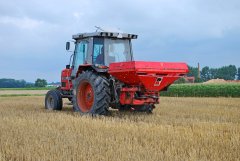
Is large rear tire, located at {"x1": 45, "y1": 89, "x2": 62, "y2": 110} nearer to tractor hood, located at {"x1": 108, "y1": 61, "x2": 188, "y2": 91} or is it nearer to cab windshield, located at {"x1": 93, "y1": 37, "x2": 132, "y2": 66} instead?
cab windshield, located at {"x1": 93, "y1": 37, "x2": 132, "y2": 66}

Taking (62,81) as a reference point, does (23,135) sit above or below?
below

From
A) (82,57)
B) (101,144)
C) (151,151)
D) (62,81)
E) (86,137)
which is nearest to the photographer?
(151,151)

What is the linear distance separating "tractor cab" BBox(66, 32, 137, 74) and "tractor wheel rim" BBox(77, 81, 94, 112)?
1.98ft

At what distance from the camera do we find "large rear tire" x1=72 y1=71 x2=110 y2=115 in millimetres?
9602

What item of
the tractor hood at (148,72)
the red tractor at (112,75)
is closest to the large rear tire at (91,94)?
the red tractor at (112,75)

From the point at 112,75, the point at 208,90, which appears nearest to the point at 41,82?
the point at 208,90

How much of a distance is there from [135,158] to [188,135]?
6.06 feet

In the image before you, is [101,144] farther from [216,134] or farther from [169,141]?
[216,134]

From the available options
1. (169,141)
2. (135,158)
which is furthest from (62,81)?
(135,158)

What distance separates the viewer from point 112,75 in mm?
9609

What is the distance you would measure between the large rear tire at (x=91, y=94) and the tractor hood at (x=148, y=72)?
426 millimetres

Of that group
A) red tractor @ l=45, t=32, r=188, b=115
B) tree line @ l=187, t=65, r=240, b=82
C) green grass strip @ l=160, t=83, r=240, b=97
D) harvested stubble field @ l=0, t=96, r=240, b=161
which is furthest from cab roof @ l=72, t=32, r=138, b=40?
tree line @ l=187, t=65, r=240, b=82

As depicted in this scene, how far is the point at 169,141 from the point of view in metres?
5.95

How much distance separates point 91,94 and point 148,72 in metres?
1.94
